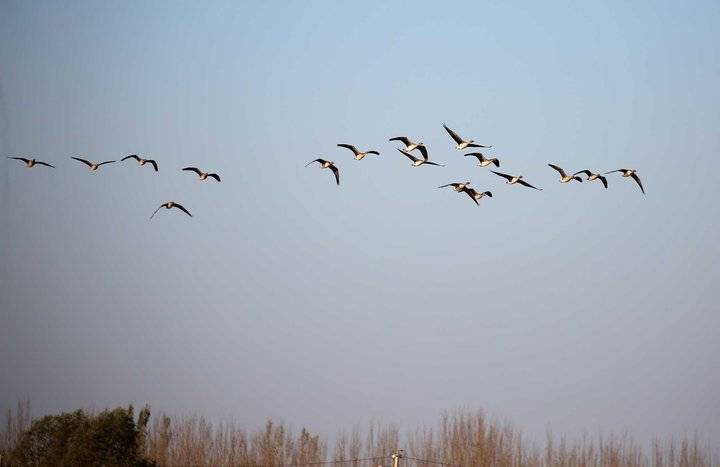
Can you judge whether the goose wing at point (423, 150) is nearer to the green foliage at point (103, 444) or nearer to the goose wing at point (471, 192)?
the goose wing at point (471, 192)

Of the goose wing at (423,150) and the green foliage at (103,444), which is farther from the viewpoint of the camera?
the green foliage at (103,444)

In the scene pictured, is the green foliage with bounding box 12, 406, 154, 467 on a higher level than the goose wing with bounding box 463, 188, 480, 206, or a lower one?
lower

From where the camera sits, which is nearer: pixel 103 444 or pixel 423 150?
pixel 423 150

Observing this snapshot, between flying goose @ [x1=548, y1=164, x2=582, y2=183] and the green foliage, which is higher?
flying goose @ [x1=548, y1=164, x2=582, y2=183]

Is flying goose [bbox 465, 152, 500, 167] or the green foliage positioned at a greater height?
flying goose [bbox 465, 152, 500, 167]

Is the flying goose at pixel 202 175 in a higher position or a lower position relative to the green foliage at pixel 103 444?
higher

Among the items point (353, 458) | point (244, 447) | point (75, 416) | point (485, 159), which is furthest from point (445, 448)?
point (485, 159)

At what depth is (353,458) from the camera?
66.8 metres

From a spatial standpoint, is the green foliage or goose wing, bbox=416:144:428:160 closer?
goose wing, bbox=416:144:428:160

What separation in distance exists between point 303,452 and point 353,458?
2935mm

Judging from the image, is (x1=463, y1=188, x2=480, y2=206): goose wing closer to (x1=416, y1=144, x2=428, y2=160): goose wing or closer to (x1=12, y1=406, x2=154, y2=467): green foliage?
(x1=416, y1=144, x2=428, y2=160): goose wing

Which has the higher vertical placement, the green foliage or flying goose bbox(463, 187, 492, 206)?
flying goose bbox(463, 187, 492, 206)

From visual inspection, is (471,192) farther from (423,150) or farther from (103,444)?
(103,444)

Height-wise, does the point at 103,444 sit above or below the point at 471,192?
below
